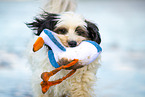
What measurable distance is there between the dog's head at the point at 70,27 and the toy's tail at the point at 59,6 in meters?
0.70

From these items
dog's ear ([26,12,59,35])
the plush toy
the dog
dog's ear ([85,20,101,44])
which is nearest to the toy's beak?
the plush toy

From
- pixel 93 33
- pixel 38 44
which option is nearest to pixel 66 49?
pixel 38 44

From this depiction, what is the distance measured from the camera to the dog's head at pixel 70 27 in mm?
2039

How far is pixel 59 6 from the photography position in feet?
9.63

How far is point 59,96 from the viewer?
7.69 feet

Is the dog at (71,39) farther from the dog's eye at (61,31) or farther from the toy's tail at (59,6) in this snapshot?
the toy's tail at (59,6)

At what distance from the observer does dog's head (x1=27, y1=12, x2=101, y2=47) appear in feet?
6.69

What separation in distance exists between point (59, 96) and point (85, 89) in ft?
1.08

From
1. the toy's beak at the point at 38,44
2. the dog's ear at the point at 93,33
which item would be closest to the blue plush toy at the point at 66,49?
the toy's beak at the point at 38,44

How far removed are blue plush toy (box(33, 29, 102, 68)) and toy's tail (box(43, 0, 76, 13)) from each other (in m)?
1.08

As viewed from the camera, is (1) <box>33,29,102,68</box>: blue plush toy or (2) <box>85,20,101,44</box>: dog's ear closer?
(1) <box>33,29,102,68</box>: blue plush toy

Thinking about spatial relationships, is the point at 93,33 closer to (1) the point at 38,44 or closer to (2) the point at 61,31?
(2) the point at 61,31

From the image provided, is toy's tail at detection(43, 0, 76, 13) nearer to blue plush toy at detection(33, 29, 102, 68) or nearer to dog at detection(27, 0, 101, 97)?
dog at detection(27, 0, 101, 97)

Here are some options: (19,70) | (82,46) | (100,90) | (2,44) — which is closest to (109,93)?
(100,90)
